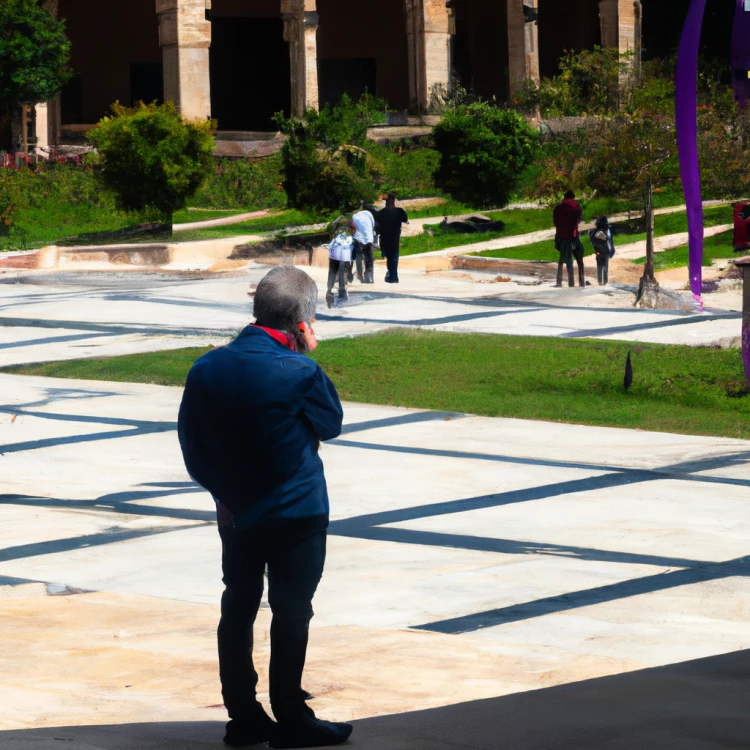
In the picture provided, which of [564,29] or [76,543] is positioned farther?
[564,29]

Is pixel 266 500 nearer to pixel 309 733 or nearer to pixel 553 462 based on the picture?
pixel 309 733

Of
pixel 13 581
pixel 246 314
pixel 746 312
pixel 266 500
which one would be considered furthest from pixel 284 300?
pixel 246 314

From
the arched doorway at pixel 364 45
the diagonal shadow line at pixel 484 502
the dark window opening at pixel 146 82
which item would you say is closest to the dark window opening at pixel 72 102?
the dark window opening at pixel 146 82

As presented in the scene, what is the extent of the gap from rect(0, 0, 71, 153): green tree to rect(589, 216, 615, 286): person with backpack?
1535 centimetres

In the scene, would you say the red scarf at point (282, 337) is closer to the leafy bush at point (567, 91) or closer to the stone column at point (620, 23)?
the leafy bush at point (567, 91)

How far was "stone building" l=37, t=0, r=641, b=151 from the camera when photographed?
37.7 metres

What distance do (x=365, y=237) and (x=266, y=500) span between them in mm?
20348

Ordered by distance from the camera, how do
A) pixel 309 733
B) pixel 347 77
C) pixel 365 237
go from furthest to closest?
pixel 347 77
pixel 365 237
pixel 309 733

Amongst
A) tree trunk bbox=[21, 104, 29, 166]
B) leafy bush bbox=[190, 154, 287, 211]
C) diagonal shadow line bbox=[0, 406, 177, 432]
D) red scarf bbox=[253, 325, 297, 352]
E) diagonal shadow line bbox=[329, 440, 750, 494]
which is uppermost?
tree trunk bbox=[21, 104, 29, 166]

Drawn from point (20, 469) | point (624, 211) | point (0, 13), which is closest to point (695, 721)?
point (20, 469)

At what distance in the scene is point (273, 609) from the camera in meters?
4.66

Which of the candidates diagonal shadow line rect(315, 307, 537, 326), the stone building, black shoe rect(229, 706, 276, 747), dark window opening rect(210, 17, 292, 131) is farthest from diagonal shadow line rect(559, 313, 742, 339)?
dark window opening rect(210, 17, 292, 131)

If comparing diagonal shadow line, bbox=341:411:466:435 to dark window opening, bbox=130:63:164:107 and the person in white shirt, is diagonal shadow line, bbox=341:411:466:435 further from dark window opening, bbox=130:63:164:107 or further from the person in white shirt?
dark window opening, bbox=130:63:164:107

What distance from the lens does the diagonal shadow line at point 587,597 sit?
21.4ft
